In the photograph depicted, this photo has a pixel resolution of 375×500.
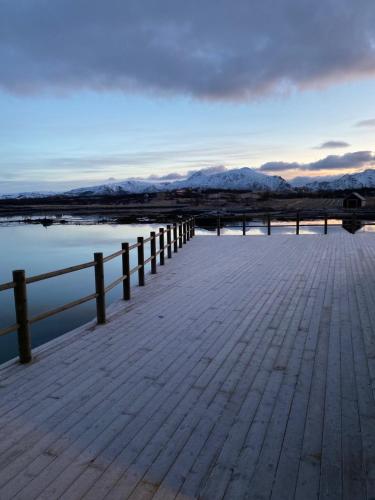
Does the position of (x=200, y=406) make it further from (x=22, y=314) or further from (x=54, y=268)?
(x=54, y=268)

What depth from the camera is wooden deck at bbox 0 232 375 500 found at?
260 centimetres

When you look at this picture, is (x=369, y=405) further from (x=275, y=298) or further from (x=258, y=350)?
(x=275, y=298)

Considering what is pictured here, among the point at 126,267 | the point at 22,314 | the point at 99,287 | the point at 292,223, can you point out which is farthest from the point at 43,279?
the point at 292,223

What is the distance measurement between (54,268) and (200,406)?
16.8 m

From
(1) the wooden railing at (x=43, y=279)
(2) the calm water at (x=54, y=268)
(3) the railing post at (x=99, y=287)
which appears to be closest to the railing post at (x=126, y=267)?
(1) the wooden railing at (x=43, y=279)

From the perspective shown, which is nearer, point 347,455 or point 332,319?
point 347,455

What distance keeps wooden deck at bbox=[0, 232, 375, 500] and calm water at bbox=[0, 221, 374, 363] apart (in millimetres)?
3375

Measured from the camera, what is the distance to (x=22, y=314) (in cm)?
456

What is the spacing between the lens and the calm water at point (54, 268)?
9.63 meters

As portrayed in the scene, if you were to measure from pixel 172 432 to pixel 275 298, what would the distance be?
4554 millimetres

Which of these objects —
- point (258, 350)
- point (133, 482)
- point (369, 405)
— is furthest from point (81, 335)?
point (369, 405)

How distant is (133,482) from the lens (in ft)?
8.45

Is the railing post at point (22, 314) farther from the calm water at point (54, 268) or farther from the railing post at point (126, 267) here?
the calm water at point (54, 268)

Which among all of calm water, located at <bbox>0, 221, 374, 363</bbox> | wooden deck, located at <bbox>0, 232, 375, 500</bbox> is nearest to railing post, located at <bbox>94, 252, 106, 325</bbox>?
wooden deck, located at <bbox>0, 232, 375, 500</bbox>
